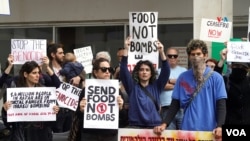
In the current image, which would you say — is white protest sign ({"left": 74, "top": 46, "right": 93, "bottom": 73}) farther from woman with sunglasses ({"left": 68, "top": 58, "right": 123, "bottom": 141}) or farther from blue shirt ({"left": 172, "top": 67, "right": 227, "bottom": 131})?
blue shirt ({"left": 172, "top": 67, "right": 227, "bottom": 131})

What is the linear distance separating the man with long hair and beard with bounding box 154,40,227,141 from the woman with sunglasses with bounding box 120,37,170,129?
0.53 m

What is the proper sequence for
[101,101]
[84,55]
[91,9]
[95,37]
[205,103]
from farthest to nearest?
[95,37] → [91,9] → [84,55] → [101,101] → [205,103]

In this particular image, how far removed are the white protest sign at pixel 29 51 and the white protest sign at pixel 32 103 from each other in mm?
989

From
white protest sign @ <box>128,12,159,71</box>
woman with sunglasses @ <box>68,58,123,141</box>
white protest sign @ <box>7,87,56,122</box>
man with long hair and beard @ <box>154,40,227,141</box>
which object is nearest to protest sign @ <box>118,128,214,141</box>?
man with long hair and beard @ <box>154,40,227,141</box>

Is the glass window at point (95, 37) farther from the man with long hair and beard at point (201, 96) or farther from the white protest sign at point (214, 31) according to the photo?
the man with long hair and beard at point (201, 96)

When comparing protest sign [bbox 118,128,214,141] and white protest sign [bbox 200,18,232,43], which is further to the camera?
white protest sign [bbox 200,18,232,43]

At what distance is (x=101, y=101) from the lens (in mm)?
5812

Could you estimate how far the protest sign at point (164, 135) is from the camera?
5241 mm

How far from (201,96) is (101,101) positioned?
1.17 m

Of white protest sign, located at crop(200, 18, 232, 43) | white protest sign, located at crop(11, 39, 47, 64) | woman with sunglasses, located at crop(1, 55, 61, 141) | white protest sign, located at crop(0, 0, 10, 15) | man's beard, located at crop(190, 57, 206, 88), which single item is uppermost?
white protest sign, located at crop(0, 0, 10, 15)

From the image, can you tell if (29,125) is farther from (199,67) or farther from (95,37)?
(95,37)

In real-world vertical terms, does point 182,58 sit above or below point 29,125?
above

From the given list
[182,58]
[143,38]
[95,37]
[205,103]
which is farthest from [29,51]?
[95,37]

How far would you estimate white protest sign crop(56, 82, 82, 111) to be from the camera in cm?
719
